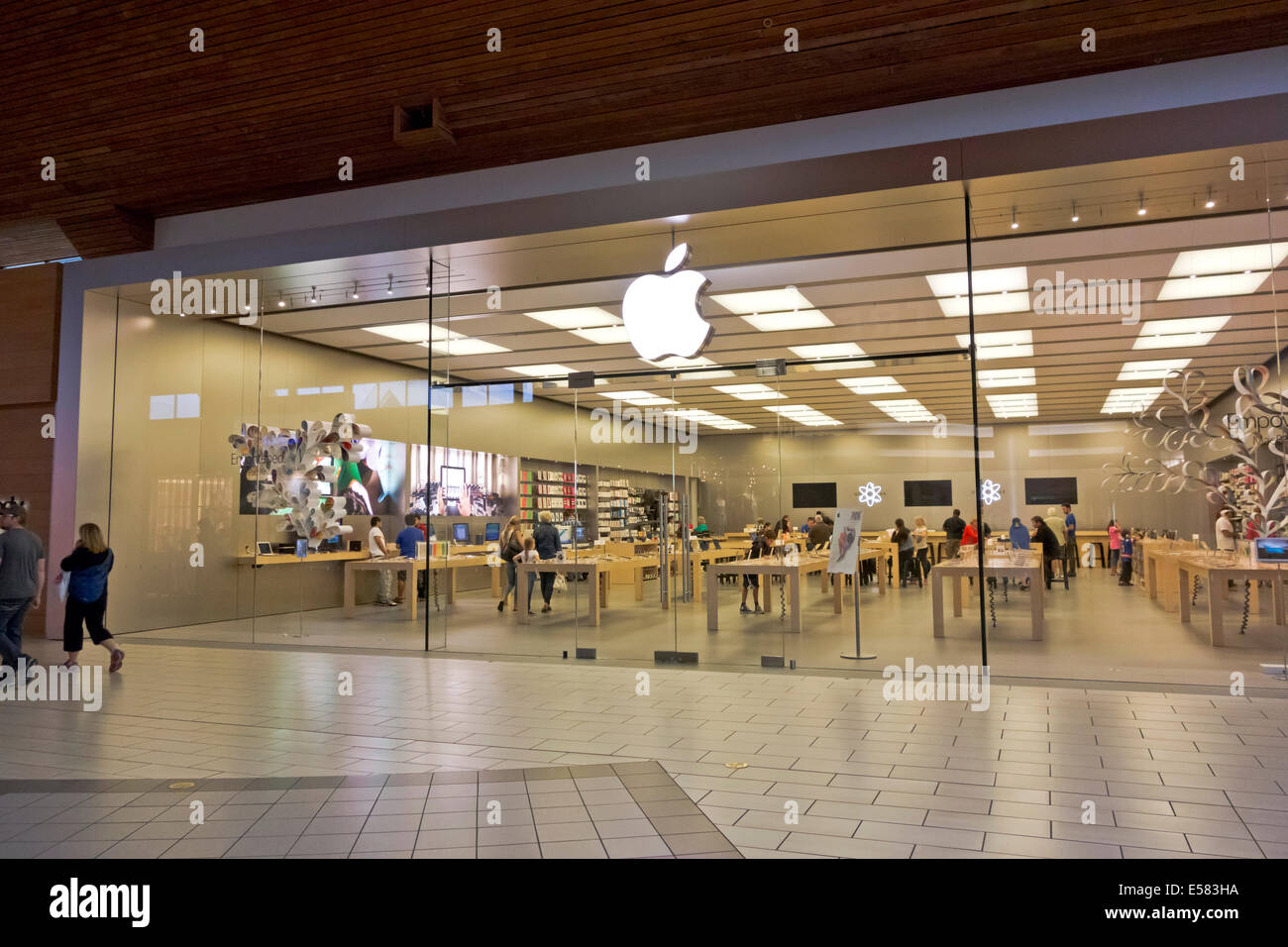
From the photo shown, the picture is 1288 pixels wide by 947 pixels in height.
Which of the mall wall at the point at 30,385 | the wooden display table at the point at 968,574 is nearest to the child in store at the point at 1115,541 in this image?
the wooden display table at the point at 968,574

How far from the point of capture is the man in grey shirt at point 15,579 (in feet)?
24.6

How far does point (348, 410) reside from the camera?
11.2 metres

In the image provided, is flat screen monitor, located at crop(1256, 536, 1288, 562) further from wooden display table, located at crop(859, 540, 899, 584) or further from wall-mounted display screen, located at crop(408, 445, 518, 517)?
wall-mounted display screen, located at crop(408, 445, 518, 517)

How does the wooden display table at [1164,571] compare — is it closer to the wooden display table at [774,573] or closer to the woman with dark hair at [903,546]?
the woman with dark hair at [903,546]

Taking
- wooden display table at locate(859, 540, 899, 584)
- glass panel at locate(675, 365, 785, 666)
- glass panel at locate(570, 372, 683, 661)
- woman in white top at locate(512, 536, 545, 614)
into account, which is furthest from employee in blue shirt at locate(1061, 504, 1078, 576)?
woman in white top at locate(512, 536, 545, 614)

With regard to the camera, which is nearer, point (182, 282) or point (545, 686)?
point (545, 686)

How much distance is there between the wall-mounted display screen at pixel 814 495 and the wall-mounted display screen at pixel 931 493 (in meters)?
0.68

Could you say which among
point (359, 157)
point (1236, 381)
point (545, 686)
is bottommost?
point (545, 686)

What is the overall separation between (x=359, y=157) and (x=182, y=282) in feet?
11.4

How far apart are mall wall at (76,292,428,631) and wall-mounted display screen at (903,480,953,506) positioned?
5.79 metres

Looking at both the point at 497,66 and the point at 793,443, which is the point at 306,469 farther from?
the point at 793,443
